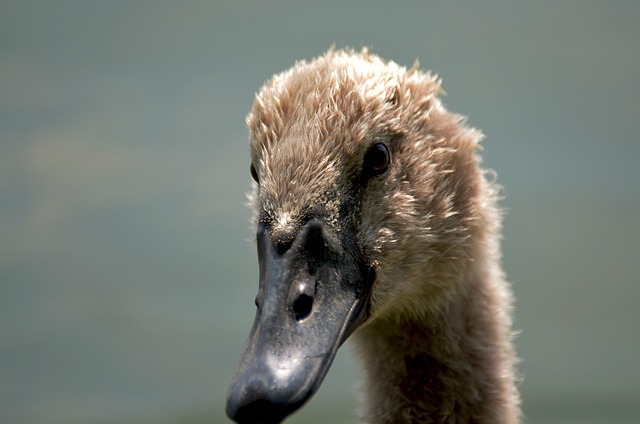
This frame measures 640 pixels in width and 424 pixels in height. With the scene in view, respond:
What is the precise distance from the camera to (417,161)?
3459mm

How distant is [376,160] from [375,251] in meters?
0.34

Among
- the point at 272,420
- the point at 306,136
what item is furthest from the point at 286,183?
the point at 272,420

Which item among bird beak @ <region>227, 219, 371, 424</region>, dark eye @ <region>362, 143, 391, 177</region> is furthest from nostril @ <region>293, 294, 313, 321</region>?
dark eye @ <region>362, 143, 391, 177</region>

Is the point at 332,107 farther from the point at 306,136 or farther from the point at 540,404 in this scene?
the point at 540,404

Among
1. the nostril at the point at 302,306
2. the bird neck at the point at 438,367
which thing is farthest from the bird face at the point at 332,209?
the bird neck at the point at 438,367

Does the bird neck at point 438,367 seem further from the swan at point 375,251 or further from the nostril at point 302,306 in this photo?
the nostril at point 302,306

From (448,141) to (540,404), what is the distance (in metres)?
4.91

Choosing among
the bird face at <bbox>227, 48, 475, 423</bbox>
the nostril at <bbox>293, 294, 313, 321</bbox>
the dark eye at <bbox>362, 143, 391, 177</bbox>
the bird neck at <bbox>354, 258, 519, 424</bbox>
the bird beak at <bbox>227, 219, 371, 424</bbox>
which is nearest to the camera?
the bird beak at <bbox>227, 219, 371, 424</bbox>

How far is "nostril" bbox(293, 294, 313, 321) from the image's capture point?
9.36ft

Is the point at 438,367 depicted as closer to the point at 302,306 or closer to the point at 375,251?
the point at 375,251

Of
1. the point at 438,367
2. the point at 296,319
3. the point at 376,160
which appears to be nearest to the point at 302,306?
the point at 296,319

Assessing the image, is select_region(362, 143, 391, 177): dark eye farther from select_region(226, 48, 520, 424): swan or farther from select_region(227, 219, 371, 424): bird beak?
select_region(227, 219, 371, 424): bird beak

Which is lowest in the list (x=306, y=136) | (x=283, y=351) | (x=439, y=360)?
(x=283, y=351)

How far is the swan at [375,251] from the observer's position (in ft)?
9.30
